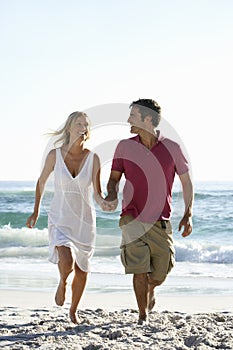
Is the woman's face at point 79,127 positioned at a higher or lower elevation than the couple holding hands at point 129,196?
higher

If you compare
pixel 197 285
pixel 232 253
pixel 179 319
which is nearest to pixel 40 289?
pixel 197 285

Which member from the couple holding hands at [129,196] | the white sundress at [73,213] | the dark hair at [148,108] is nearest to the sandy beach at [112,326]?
the couple holding hands at [129,196]

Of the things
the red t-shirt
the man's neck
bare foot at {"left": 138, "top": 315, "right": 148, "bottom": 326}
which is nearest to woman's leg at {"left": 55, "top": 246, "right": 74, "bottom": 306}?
the red t-shirt

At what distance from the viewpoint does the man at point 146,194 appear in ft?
17.2

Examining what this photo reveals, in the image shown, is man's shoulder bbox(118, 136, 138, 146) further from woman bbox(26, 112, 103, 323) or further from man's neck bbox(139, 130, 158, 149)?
woman bbox(26, 112, 103, 323)

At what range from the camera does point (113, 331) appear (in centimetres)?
482

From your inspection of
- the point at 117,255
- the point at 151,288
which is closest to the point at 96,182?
the point at 151,288

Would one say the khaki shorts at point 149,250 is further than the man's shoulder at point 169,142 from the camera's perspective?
No

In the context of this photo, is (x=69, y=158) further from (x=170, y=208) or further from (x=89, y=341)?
(x=89, y=341)

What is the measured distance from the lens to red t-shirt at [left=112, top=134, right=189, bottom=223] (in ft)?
17.2

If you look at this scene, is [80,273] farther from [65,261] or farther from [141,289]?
[141,289]

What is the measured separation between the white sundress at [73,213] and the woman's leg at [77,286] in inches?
3.8

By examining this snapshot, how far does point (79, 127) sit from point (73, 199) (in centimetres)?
61

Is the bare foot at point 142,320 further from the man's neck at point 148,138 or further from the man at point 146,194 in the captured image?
the man's neck at point 148,138
